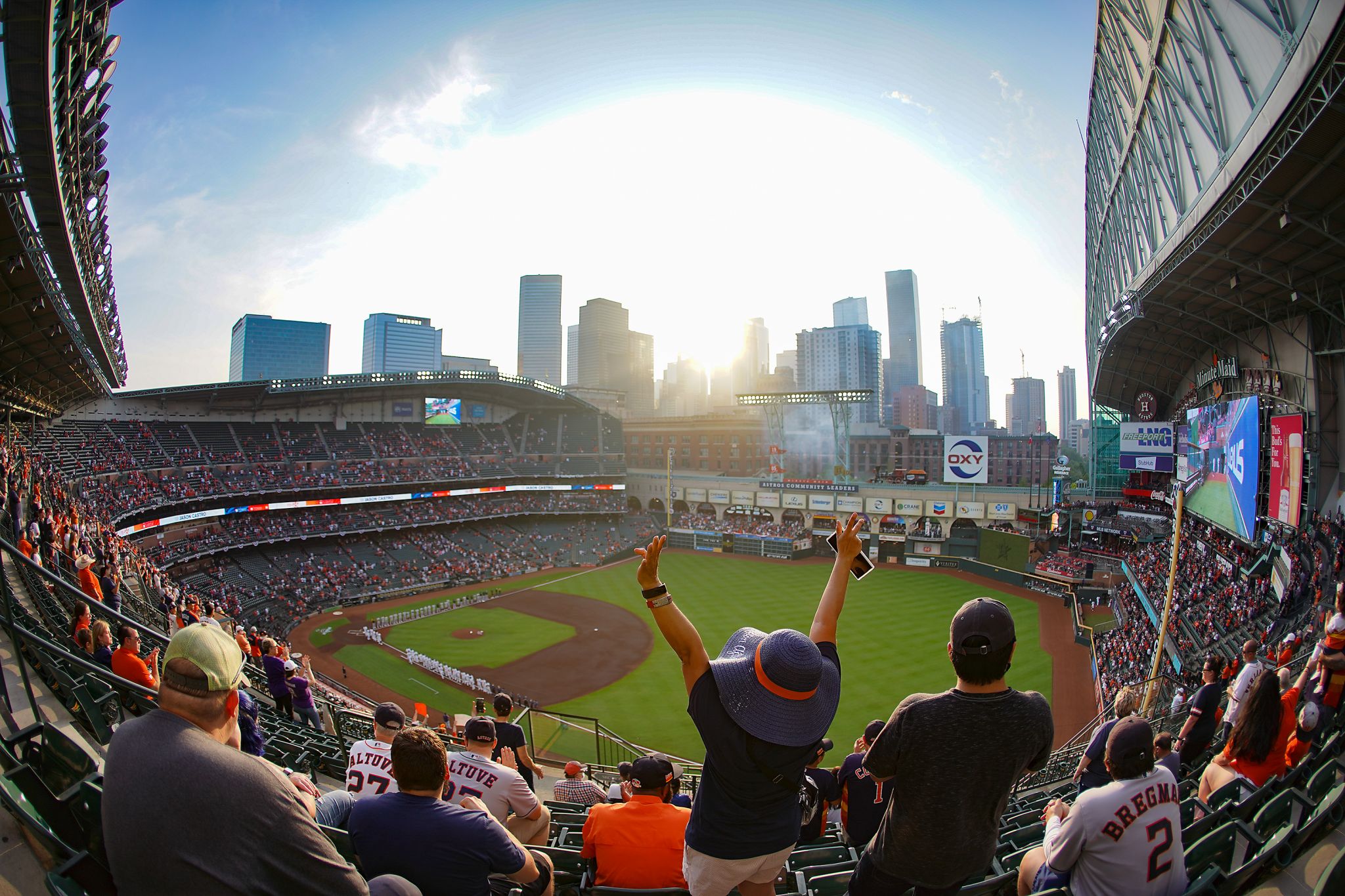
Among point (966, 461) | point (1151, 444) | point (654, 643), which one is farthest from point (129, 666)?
point (966, 461)

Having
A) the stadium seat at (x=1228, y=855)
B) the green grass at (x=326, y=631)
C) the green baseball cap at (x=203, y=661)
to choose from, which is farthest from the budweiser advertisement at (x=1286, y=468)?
the green grass at (x=326, y=631)

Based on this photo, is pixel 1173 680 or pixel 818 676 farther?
pixel 1173 680

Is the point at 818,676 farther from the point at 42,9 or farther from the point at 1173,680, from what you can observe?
the point at 1173,680

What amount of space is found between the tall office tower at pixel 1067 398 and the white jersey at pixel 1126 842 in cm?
22603

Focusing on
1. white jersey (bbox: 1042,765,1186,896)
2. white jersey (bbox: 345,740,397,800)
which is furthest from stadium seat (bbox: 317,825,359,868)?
white jersey (bbox: 1042,765,1186,896)

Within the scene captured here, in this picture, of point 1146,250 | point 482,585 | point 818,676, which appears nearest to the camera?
point 818,676

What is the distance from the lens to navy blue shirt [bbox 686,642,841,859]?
2627 mm

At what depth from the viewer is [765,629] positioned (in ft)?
111

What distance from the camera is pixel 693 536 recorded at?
5550 cm

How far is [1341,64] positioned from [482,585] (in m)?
42.5

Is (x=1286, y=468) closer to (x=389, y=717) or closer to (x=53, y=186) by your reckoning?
(x=389, y=717)

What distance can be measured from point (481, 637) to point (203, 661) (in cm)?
3059

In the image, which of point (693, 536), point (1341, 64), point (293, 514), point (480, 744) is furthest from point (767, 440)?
point (480, 744)

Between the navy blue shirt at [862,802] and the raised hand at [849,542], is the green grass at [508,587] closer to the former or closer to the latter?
the navy blue shirt at [862,802]
